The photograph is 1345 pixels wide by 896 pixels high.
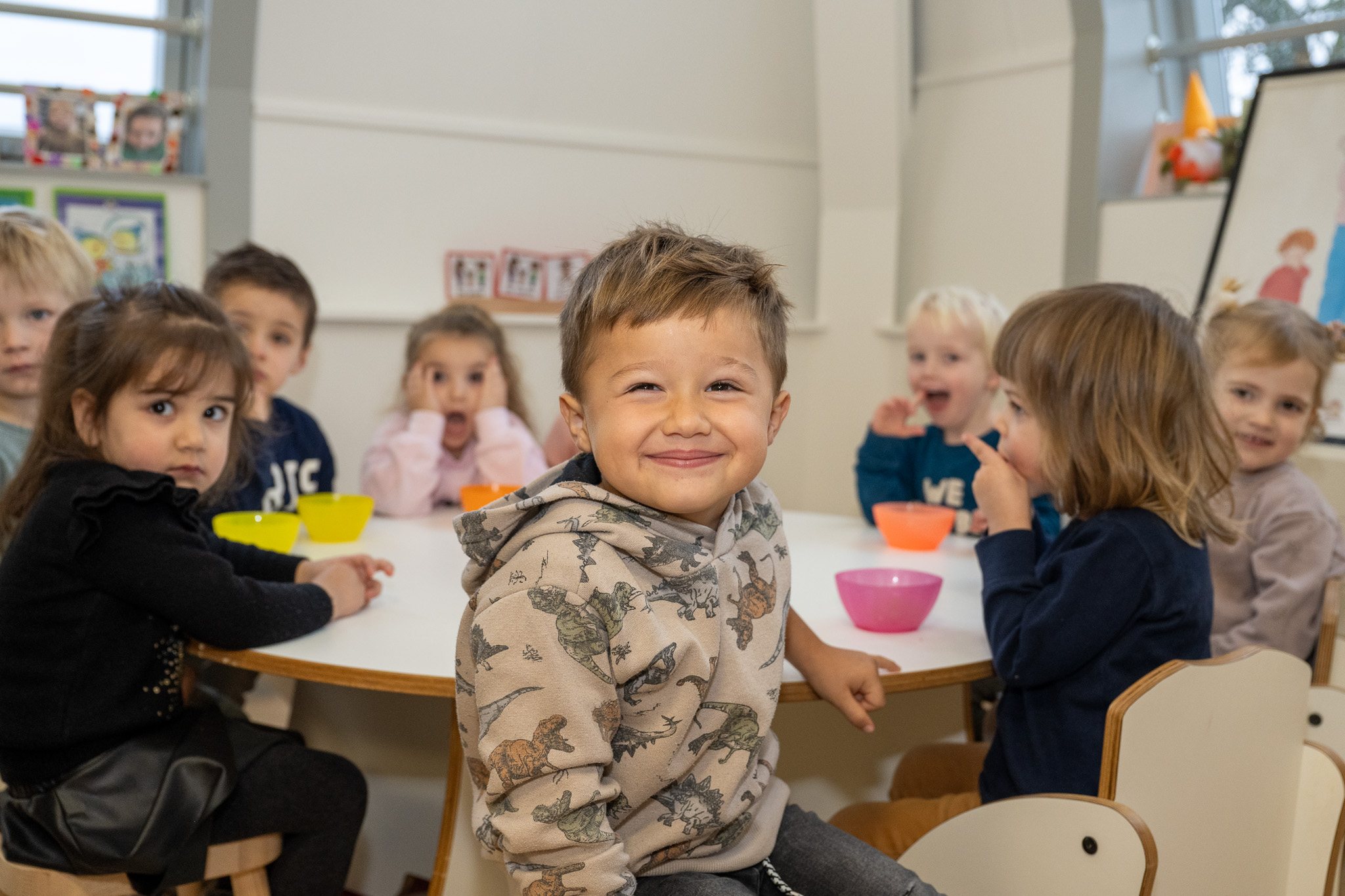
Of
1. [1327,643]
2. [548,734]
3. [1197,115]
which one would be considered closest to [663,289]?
[548,734]

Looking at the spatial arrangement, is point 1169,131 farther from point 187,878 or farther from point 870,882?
point 187,878

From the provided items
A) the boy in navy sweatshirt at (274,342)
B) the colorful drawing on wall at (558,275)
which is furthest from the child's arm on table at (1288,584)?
the colorful drawing on wall at (558,275)

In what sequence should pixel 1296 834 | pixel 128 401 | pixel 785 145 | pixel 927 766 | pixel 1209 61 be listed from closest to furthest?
pixel 1296 834
pixel 128 401
pixel 927 766
pixel 1209 61
pixel 785 145

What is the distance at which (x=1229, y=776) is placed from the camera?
1145 mm

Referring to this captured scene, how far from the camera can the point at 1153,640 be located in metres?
1.30

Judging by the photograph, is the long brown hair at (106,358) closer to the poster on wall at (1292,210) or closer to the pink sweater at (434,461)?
the pink sweater at (434,461)

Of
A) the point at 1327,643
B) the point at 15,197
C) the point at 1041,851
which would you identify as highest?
the point at 15,197

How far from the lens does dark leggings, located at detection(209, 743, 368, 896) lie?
138 cm

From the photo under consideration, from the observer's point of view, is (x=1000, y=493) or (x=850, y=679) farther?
(x=1000, y=493)

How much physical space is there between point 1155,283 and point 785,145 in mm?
1511

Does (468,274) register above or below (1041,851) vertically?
above

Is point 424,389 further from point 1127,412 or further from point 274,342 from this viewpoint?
point 1127,412

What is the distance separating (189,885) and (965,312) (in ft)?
6.11

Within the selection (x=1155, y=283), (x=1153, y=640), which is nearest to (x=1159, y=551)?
(x=1153, y=640)
